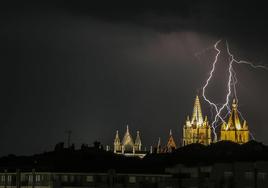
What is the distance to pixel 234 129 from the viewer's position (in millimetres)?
179625

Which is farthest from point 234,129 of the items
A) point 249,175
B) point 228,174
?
point 249,175

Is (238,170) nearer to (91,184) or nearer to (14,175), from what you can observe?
(91,184)

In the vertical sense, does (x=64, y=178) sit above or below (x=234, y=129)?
below

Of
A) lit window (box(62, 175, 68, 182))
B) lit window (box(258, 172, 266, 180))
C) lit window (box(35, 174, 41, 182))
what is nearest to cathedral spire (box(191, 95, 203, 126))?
lit window (box(35, 174, 41, 182))

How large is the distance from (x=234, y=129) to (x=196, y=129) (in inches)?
625

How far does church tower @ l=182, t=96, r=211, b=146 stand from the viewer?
630 ft

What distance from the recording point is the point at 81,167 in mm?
78000

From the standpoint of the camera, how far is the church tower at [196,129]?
630ft

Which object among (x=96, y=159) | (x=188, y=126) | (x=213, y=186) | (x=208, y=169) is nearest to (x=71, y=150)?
(x=96, y=159)

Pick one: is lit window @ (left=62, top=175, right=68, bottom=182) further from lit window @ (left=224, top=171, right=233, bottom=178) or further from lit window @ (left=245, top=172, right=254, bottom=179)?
lit window @ (left=245, top=172, right=254, bottom=179)

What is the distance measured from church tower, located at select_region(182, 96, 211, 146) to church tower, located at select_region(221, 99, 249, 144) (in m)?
10.2

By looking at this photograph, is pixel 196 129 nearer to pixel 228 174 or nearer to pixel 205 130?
pixel 205 130

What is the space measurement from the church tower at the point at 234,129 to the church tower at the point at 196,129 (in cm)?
1025

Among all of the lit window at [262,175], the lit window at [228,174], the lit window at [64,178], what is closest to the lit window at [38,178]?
the lit window at [64,178]
